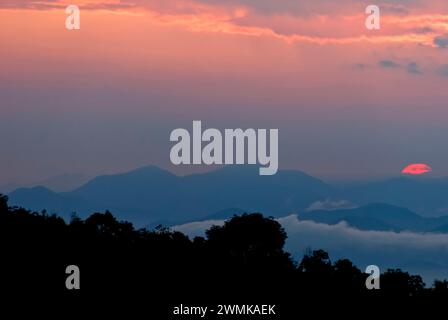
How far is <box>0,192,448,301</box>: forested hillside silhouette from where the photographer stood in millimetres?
56719

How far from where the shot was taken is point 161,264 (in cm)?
6228

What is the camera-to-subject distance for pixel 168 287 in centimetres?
5750

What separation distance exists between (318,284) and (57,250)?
673 inches

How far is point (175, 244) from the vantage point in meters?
73.4

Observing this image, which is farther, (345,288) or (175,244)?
(175,244)

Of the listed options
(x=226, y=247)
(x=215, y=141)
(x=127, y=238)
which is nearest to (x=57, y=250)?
(x=215, y=141)

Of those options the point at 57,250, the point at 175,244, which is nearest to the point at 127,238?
the point at 175,244

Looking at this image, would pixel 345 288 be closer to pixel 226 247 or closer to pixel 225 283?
pixel 225 283

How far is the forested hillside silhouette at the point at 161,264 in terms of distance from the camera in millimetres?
56719
